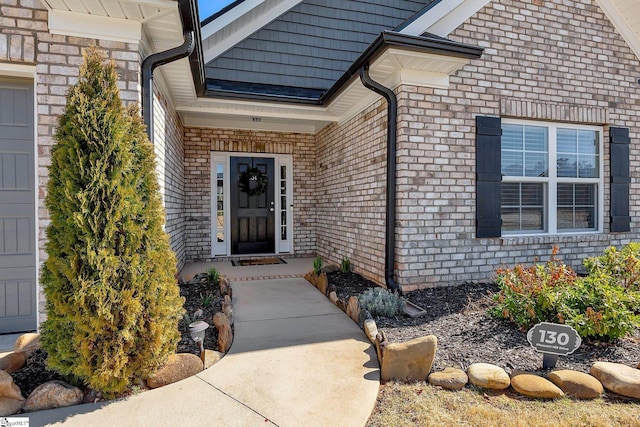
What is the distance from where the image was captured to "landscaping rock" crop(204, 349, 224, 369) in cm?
261

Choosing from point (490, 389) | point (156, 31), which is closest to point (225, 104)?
point (156, 31)

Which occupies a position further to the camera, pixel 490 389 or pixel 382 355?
pixel 382 355

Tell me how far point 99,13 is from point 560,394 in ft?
14.6

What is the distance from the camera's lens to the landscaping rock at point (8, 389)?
2.06 meters

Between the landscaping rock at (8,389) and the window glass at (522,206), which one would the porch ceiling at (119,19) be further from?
the window glass at (522,206)

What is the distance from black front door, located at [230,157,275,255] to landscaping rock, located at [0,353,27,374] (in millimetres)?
4489

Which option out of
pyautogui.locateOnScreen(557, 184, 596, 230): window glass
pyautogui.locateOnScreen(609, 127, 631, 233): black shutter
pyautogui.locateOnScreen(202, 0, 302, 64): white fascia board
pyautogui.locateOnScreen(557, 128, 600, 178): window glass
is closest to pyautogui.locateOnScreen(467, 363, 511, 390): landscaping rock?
pyautogui.locateOnScreen(557, 184, 596, 230): window glass

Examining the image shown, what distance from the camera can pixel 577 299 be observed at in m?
3.09

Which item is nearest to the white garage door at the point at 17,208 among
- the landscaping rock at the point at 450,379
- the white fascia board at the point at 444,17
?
the landscaping rock at the point at 450,379

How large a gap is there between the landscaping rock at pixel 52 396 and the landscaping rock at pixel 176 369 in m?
0.42

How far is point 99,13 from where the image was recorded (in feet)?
9.52

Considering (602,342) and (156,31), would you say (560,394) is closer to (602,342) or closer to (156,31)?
(602,342)

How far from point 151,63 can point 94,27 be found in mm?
Answer: 492

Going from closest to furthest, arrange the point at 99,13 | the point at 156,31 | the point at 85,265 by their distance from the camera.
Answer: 1. the point at 85,265
2. the point at 99,13
3. the point at 156,31
